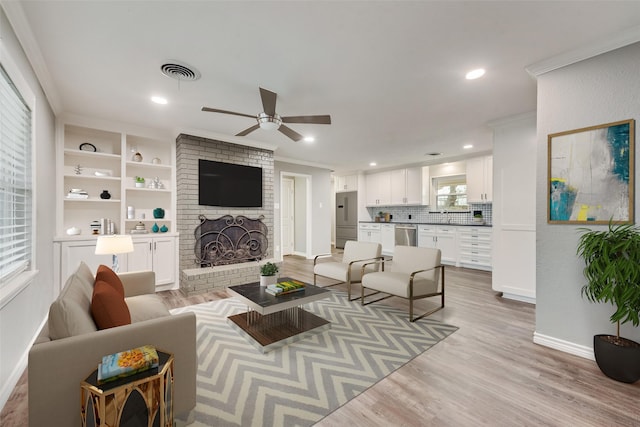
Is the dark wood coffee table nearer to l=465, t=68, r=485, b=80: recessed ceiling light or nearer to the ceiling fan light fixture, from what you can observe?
the ceiling fan light fixture

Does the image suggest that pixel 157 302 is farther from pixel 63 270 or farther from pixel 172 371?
pixel 63 270

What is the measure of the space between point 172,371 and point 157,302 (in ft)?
3.81

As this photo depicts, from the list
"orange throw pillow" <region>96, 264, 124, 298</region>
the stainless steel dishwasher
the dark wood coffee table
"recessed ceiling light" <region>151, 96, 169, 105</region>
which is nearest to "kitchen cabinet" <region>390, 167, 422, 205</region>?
the stainless steel dishwasher

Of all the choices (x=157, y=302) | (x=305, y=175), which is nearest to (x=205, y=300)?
(x=157, y=302)

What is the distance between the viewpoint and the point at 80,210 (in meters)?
3.92

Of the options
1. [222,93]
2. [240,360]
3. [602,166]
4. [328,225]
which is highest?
[222,93]

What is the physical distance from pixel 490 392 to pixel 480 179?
5031mm

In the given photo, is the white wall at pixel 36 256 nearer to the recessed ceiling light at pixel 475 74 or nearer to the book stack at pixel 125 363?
the book stack at pixel 125 363

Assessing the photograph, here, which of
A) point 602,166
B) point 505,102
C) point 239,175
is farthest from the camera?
point 239,175

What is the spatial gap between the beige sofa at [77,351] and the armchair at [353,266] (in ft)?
8.13

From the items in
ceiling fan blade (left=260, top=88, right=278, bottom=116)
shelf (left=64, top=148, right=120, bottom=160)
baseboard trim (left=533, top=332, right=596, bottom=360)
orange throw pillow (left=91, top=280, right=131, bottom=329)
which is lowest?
baseboard trim (left=533, top=332, right=596, bottom=360)

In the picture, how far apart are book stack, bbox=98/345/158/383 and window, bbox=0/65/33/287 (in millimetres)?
1261

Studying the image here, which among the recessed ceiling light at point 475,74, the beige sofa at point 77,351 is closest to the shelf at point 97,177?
the beige sofa at point 77,351

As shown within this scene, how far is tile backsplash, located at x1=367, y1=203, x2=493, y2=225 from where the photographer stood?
20.2 feet
